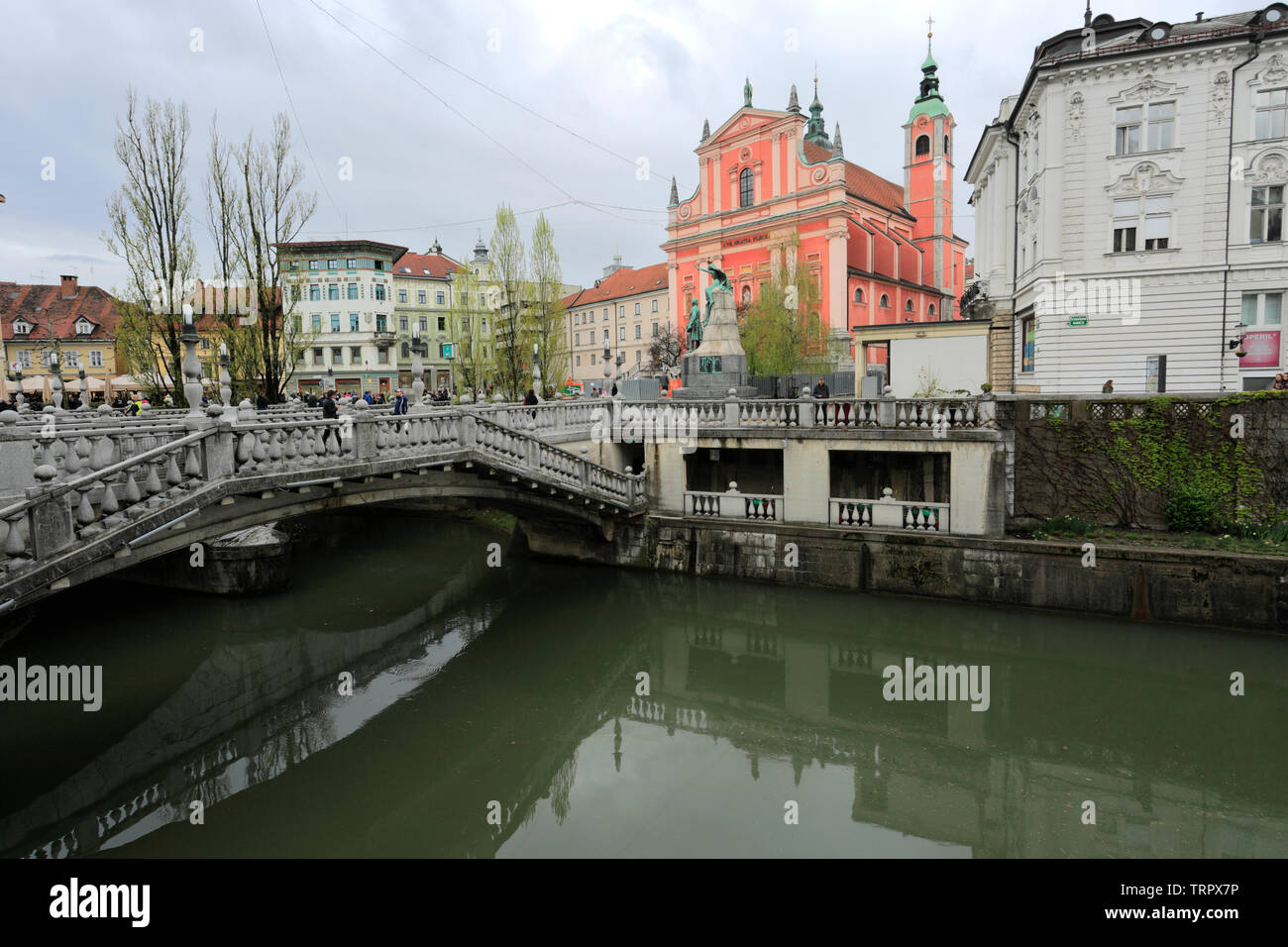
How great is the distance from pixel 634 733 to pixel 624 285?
66.3 meters

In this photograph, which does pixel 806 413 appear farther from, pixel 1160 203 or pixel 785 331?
pixel 785 331

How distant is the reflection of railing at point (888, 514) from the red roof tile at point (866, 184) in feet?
133

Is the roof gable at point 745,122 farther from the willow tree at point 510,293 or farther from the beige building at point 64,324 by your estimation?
the beige building at point 64,324

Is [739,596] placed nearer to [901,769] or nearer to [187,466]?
[901,769]

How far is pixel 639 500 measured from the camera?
18.9 m

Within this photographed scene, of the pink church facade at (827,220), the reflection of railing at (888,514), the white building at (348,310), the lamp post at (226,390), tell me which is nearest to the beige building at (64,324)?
the white building at (348,310)

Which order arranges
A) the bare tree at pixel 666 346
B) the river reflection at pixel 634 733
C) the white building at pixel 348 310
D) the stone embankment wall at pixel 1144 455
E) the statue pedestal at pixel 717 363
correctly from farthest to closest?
the white building at pixel 348 310, the bare tree at pixel 666 346, the statue pedestal at pixel 717 363, the stone embankment wall at pixel 1144 455, the river reflection at pixel 634 733

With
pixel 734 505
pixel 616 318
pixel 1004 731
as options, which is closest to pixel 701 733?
pixel 1004 731

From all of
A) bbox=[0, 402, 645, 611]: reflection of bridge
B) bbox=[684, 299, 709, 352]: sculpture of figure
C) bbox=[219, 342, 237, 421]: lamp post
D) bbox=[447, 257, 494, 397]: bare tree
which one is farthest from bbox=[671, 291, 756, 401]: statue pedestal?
bbox=[447, 257, 494, 397]: bare tree

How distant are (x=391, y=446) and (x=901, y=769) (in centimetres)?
927

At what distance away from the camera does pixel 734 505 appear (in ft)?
60.1

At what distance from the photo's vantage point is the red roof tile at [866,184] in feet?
171

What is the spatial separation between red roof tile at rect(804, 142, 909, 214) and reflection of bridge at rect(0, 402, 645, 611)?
147 ft
